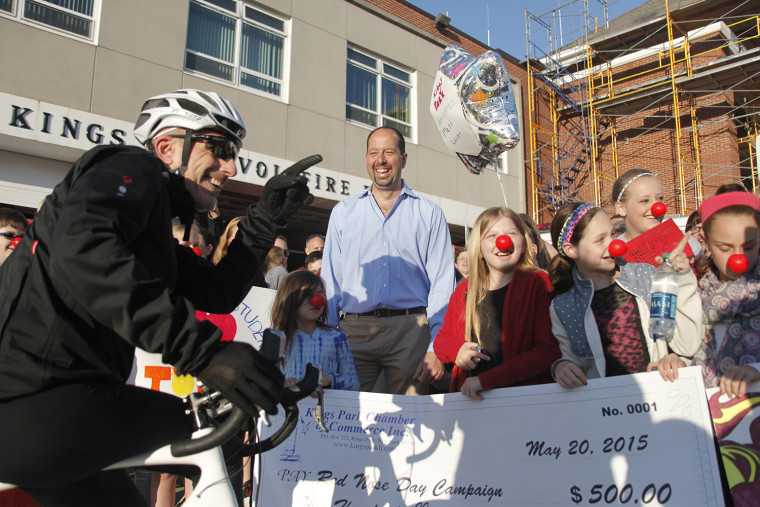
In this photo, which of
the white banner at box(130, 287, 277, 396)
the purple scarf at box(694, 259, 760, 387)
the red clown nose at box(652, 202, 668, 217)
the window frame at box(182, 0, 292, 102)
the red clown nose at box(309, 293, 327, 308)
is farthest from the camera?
the window frame at box(182, 0, 292, 102)

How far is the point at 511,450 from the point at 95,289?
2.01 metres

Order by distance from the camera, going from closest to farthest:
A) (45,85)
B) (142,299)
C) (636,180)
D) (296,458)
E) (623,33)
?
1. (142,299)
2. (296,458)
3. (636,180)
4. (45,85)
5. (623,33)

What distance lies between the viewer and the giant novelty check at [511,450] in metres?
2.25

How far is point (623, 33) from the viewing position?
18203 millimetres

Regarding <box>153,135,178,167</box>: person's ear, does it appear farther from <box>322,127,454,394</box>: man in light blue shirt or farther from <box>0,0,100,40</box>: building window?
<box>0,0,100,40</box>: building window

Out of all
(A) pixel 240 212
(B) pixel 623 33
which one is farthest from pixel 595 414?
(B) pixel 623 33

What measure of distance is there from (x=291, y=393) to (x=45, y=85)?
29.9 ft

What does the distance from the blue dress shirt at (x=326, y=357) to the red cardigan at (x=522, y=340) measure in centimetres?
68

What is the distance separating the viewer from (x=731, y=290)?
2766mm

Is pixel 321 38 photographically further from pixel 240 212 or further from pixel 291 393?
pixel 291 393

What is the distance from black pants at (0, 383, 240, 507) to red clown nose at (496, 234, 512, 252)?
1986 mm

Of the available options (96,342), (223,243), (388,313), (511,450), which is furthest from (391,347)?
(96,342)

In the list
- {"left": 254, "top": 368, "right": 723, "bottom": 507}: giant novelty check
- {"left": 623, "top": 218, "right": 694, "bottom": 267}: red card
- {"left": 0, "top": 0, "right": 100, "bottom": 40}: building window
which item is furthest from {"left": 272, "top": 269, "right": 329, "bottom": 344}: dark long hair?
{"left": 0, "top": 0, "right": 100, "bottom": 40}: building window

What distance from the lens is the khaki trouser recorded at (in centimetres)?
361
